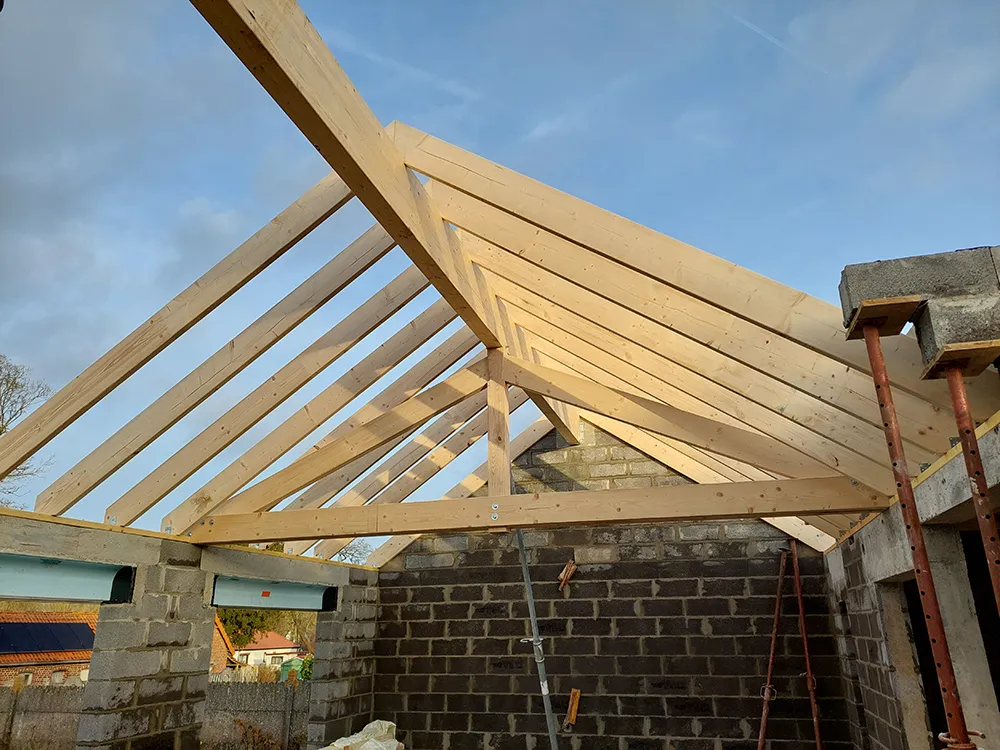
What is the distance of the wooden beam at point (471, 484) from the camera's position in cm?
834

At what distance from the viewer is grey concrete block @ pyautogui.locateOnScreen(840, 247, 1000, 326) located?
99.4 inches

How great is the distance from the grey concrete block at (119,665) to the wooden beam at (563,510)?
0.90 meters

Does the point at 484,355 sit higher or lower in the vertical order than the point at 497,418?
higher

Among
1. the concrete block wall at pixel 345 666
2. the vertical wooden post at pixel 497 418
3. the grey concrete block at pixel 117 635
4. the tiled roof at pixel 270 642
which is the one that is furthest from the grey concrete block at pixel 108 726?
the tiled roof at pixel 270 642

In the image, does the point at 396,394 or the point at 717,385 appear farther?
the point at 396,394

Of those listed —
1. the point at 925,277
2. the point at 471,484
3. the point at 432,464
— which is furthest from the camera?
the point at 471,484

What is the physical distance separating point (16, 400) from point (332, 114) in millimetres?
8268

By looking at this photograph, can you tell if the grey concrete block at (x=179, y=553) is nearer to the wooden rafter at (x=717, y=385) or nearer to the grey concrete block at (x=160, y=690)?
the grey concrete block at (x=160, y=690)

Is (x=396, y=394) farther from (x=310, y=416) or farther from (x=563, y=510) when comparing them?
(x=563, y=510)

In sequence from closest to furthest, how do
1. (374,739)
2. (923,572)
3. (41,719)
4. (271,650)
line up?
(923,572), (374,739), (41,719), (271,650)

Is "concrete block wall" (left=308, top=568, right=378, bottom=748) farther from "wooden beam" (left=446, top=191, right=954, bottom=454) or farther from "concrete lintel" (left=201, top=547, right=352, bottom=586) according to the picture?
"wooden beam" (left=446, top=191, right=954, bottom=454)

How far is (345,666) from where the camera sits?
24.5ft

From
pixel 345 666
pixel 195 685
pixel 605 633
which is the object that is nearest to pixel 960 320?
pixel 195 685

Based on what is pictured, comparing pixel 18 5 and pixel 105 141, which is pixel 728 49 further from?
pixel 105 141
